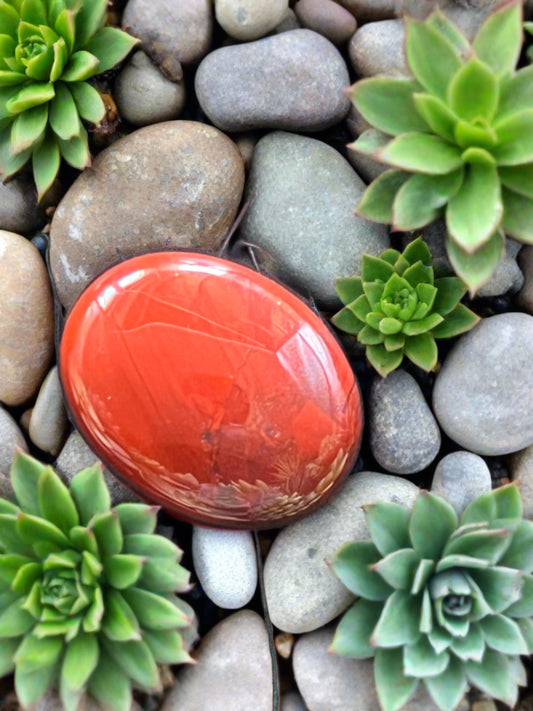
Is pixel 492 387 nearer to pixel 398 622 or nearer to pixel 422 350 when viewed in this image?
pixel 422 350

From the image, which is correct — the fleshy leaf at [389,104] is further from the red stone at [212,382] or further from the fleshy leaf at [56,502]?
the fleshy leaf at [56,502]

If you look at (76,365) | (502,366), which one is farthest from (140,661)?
(502,366)

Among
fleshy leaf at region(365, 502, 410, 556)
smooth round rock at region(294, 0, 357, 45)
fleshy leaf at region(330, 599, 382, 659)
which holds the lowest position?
fleshy leaf at region(330, 599, 382, 659)

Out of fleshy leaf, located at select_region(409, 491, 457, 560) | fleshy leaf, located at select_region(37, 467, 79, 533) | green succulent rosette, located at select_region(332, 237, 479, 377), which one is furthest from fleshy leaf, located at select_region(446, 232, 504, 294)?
fleshy leaf, located at select_region(37, 467, 79, 533)

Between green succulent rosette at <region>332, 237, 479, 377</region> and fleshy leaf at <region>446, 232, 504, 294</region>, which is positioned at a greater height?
fleshy leaf at <region>446, 232, 504, 294</region>

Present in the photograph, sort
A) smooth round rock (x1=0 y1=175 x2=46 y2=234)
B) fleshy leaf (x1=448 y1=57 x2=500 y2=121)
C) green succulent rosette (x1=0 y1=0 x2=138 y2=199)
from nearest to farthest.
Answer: fleshy leaf (x1=448 y1=57 x2=500 y2=121) < green succulent rosette (x1=0 y1=0 x2=138 y2=199) < smooth round rock (x1=0 y1=175 x2=46 y2=234)

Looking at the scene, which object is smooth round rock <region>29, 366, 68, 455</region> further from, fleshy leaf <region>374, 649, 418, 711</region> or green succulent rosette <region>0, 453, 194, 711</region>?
fleshy leaf <region>374, 649, 418, 711</region>
